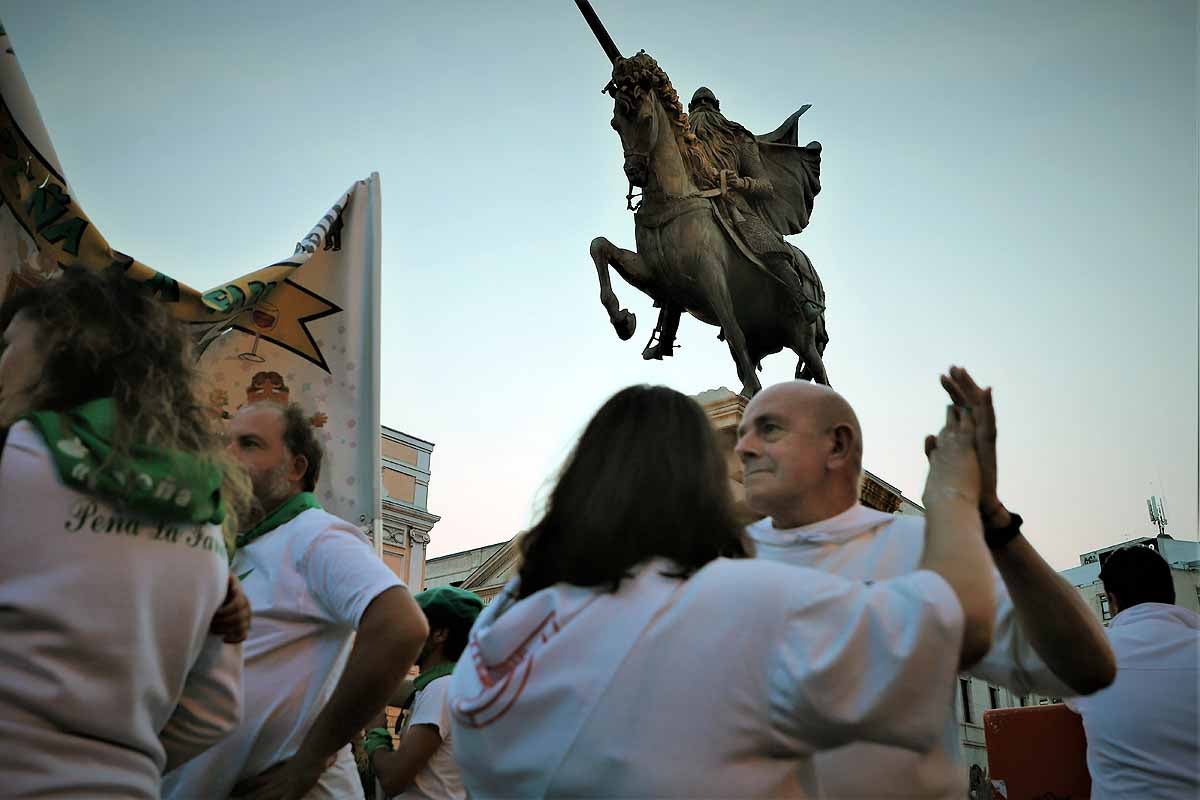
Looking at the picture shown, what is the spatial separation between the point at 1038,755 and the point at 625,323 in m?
3.88

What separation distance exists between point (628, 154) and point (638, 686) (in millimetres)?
6017

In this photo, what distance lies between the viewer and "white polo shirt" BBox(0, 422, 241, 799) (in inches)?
69.9

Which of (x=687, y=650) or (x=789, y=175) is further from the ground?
(x=789, y=175)

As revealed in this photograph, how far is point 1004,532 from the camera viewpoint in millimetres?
2324

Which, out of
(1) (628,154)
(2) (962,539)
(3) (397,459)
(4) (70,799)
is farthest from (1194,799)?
(3) (397,459)

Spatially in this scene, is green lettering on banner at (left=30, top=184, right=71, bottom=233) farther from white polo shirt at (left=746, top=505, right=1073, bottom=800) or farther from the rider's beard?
the rider's beard

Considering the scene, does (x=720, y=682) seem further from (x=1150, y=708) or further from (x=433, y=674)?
(x=433, y=674)

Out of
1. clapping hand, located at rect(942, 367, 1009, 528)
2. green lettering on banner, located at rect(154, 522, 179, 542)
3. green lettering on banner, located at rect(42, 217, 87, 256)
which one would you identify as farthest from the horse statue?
green lettering on banner, located at rect(154, 522, 179, 542)

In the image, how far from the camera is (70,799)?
1.78 meters

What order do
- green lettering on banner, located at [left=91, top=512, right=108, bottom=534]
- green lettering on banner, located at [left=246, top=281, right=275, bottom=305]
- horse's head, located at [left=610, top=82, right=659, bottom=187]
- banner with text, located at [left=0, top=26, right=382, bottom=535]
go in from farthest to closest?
horse's head, located at [left=610, top=82, right=659, bottom=187] → green lettering on banner, located at [left=246, top=281, right=275, bottom=305] → banner with text, located at [left=0, top=26, right=382, bottom=535] → green lettering on banner, located at [left=91, top=512, right=108, bottom=534]

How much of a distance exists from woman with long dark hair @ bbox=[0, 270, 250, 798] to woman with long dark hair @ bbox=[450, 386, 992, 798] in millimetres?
544

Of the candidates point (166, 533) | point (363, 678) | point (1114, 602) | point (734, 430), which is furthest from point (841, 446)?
point (734, 430)

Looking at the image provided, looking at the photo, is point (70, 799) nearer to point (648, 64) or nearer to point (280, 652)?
point (280, 652)

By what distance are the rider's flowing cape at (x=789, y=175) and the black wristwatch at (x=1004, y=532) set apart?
A: 6.26 meters
